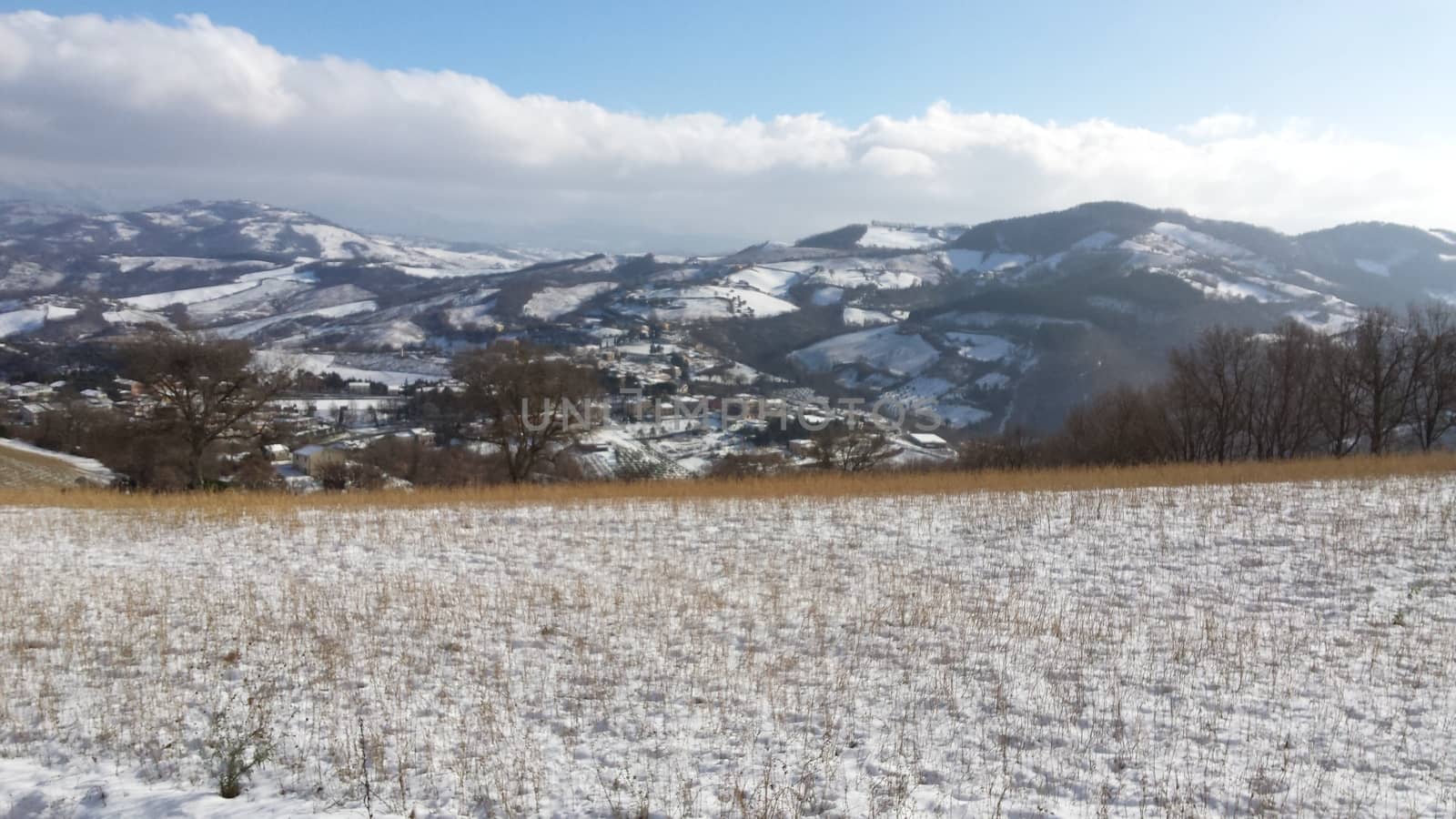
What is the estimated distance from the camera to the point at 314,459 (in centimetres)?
4400

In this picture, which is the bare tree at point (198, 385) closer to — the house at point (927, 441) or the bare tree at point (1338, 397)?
the bare tree at point (1338, 397)

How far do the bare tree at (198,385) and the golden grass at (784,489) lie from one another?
5.20m

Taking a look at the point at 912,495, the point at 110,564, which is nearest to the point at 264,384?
the point at 110,564

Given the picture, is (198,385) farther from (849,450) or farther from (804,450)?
(804,450)

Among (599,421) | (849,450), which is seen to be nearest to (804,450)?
(849,450)

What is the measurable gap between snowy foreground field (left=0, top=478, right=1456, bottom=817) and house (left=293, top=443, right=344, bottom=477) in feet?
96.0

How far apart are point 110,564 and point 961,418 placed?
293 feet

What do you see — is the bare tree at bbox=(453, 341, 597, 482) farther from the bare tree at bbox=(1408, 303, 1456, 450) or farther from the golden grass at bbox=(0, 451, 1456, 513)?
the bare tree at bbox=(1408, 303, 1456, 450)

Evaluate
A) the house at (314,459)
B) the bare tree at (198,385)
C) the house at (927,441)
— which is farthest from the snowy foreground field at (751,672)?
the house at (927,441)

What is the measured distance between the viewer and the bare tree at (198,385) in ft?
74.8

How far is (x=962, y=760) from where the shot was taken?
18.4 feet

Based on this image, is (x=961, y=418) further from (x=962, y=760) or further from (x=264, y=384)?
(x=962, y=760)

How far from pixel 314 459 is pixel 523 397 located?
23.9m

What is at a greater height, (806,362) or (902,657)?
(806,362)
